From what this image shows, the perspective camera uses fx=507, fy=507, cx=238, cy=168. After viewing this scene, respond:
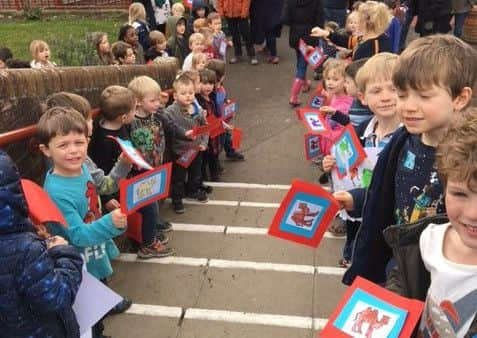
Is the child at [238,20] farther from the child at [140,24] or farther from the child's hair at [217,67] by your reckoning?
the child's hair at [217,67]

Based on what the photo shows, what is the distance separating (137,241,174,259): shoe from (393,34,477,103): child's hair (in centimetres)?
267

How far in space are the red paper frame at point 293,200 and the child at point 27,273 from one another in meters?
1.02

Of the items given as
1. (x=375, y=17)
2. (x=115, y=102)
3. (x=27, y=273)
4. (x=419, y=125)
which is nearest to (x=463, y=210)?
(x=419, y=125)

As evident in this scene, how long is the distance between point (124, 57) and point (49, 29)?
370 inches

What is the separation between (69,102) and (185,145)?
1958 mm

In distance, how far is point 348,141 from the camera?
10.7 ft

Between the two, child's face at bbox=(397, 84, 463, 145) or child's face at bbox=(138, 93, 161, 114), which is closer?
child's face at bbox=(397, 84, 463, 145)

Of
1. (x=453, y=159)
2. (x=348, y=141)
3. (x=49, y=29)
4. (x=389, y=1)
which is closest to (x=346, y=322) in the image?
(x=453, y=159)

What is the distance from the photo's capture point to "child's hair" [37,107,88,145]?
284 centimetres

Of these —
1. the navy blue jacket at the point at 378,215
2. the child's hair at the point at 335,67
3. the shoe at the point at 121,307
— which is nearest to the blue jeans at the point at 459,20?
the child's hair at the point at 335,67

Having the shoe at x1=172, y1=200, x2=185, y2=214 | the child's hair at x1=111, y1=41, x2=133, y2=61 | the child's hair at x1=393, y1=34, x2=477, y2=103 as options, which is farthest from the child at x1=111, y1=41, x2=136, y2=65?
the child's hair at x1=393, y1=34, x2=477, y2=103

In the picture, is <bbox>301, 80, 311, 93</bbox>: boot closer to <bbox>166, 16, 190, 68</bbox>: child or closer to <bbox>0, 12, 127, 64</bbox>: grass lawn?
<bbox>166, 16, 190, 68</bbox>: child

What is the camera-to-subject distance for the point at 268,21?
1041cm

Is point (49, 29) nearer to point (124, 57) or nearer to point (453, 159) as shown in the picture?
point (124, 57)
